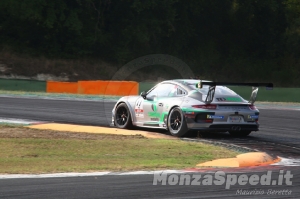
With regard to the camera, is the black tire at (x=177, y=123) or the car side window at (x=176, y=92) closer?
the black tire at (x=177, y=123)

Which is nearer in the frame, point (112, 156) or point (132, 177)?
point (132, 177)

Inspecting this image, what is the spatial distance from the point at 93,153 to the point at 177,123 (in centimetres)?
337

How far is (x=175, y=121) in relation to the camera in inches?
562

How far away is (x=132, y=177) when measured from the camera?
27.7ft

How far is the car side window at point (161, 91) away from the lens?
1493 centimetres

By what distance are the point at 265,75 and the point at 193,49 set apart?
22.4 ft

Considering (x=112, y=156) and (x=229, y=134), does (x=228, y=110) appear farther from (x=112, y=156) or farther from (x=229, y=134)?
(x=112, y=156)

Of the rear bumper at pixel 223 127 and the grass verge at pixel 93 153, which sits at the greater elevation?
the rear bumper at pixel 223 127

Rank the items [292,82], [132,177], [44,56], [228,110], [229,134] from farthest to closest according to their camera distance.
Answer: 1. [292,82]
2. [44,56]
3. [229,134]
4. [228,110]
5. [132,177]

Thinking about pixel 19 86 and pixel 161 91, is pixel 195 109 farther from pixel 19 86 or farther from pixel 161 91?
pixel 19 86

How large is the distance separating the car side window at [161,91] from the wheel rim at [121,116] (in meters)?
0.85

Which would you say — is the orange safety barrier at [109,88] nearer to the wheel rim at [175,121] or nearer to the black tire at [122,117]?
the black tire at [122,117]

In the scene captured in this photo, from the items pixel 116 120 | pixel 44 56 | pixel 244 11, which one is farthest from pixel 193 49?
pixel 116 120

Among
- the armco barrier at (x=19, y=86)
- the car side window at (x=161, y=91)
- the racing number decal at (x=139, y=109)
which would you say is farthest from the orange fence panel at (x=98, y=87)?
the car side window at (x=161, y=91)
